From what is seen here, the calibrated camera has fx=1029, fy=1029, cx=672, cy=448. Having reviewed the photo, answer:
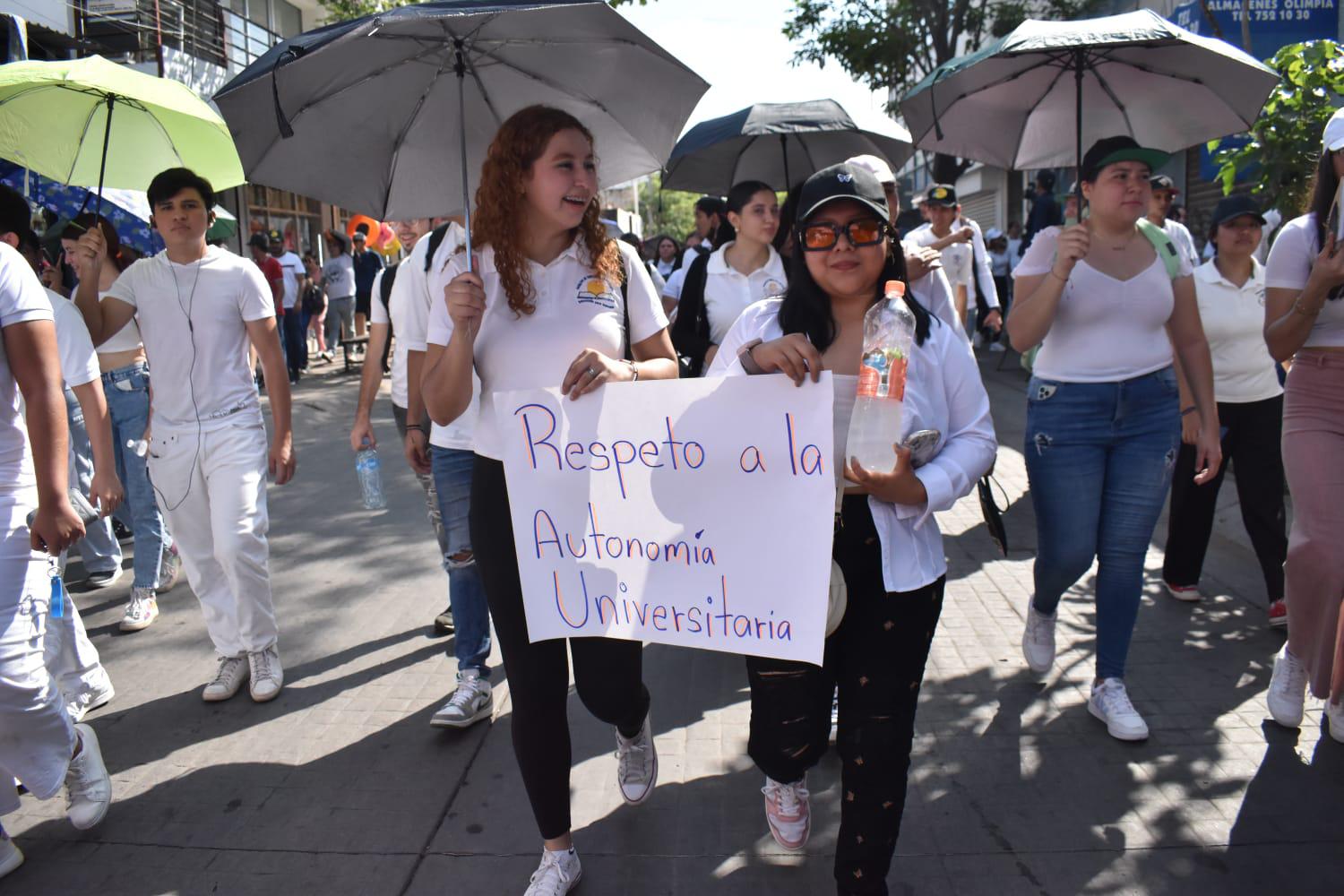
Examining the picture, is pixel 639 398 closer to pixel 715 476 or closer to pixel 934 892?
pixel 715 476

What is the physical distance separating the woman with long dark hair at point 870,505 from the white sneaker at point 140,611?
3850 mm

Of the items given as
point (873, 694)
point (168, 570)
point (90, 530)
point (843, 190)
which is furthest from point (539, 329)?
point (90, 530)

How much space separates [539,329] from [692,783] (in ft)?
5.58

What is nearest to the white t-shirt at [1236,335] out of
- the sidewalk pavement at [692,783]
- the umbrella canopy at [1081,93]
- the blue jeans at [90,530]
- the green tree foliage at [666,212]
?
the umbrella canopy at [1081,93]

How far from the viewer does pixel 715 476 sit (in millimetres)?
2516

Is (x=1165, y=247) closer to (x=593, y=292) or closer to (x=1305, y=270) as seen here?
(x=1305, y=270)

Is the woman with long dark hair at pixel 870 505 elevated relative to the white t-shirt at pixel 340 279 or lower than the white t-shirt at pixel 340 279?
lower

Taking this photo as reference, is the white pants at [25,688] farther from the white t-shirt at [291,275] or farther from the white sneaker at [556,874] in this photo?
the white t-shirt at [291,275]

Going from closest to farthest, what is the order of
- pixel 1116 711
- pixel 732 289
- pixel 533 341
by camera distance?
pixel 533 341 → pixel 1116 711 → pixel 732 289

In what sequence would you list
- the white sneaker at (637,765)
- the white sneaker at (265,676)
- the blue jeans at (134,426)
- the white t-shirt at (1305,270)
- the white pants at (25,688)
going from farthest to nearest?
the blue jeans at (134,426) → the white sneaker at (265,676) → the white t-shirt at (1305,270) → the white sneaker at (637,765) → the white pants at (25,688)

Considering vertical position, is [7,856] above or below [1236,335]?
below

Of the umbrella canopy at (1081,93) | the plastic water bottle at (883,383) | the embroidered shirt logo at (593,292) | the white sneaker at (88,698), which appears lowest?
the white sneaker at (88,698)

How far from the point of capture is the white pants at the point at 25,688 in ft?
9.28

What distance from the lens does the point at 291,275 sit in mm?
15055
